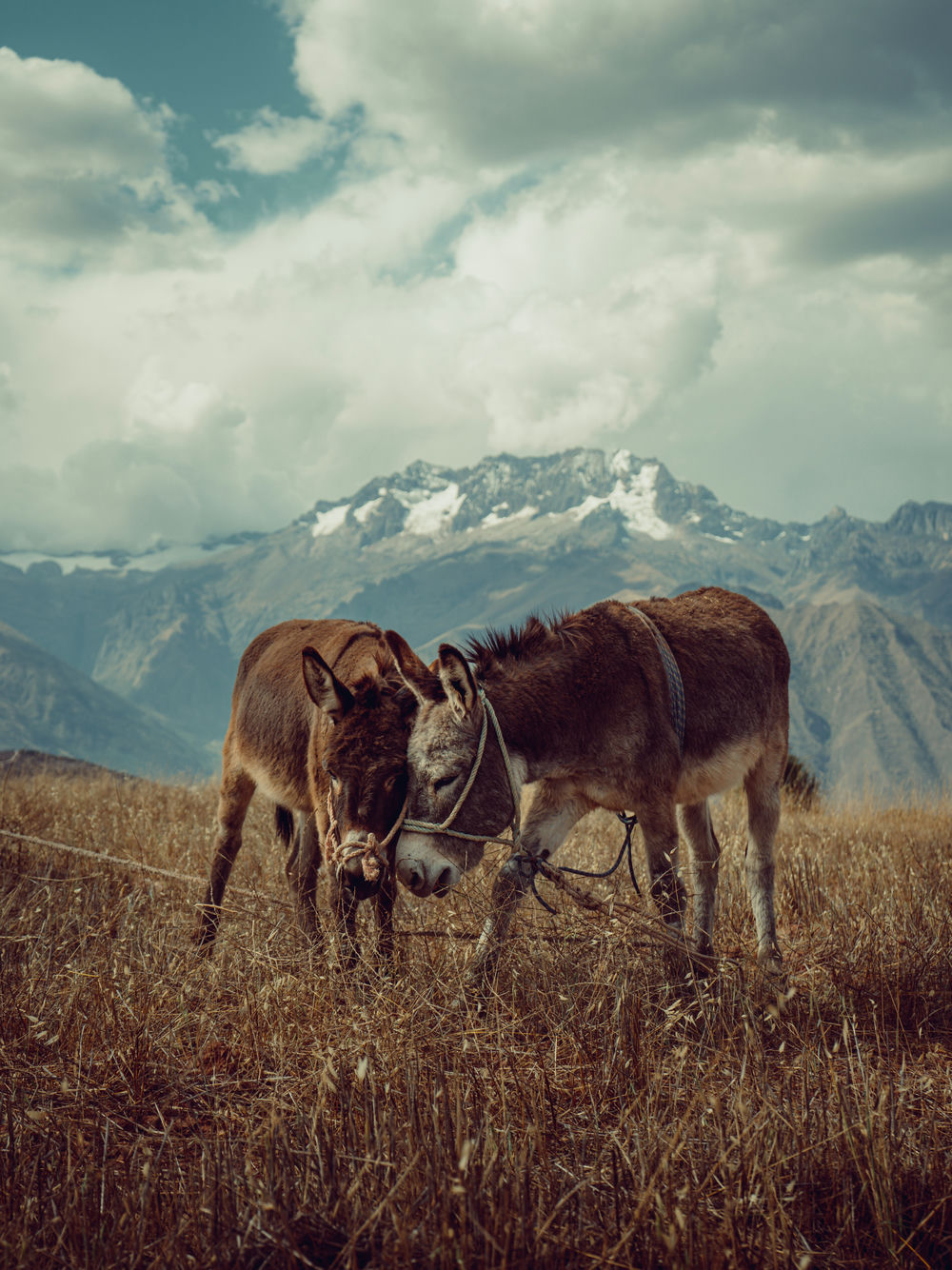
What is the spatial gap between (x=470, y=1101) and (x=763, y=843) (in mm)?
3122

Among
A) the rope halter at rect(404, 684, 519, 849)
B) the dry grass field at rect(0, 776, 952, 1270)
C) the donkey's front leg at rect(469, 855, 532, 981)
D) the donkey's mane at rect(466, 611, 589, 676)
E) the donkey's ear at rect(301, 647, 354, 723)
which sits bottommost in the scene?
the dry grass field at rect(0, 776, 952, 1270)

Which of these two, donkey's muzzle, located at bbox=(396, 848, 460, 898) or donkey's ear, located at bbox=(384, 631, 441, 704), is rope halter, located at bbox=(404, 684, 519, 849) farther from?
donkey's ear, located at bbox=(384, 631, 441, 704)

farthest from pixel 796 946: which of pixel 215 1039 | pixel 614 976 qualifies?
pixel 215 1039

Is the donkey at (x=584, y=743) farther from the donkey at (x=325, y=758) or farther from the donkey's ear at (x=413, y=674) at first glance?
the donkey at (x=325, y=758)

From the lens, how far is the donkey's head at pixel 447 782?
3.97m

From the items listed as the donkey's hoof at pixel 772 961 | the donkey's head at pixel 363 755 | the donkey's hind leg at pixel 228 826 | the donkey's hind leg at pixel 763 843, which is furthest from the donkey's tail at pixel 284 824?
the donkey's hoof at pixel 772 961

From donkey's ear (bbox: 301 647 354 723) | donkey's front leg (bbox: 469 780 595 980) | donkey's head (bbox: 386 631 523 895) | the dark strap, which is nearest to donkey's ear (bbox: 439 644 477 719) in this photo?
donkey's head (bbox: 386 631 523 895)

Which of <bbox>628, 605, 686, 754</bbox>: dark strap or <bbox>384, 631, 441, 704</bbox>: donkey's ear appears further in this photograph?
<bbox>628, 605, 686, 754</bbox>: dark strap

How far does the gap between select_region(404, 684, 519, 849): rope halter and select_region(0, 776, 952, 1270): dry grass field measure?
1.83 feet

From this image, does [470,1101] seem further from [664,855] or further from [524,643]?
[524,643]

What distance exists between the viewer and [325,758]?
411 centimetres

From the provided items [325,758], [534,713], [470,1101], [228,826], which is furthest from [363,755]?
[228,826]

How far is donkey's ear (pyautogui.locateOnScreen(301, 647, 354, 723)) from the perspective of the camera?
13.5ft

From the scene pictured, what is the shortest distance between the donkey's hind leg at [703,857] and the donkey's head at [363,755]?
2.13 meters
